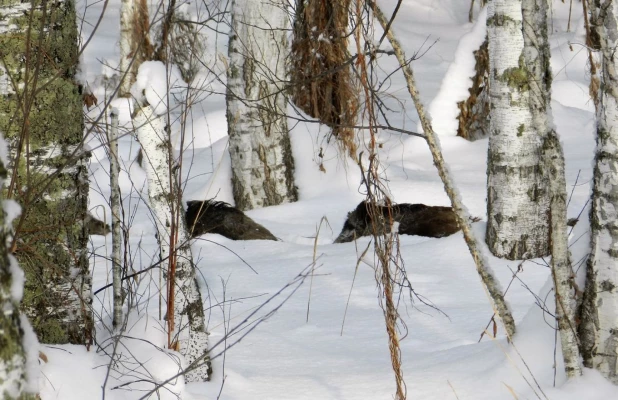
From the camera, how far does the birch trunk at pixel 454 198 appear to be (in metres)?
2.48

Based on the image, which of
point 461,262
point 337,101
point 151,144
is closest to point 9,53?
point 151,144

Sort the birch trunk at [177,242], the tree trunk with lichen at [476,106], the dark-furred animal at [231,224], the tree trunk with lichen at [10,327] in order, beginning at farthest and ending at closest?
the tree trunk with lichen at [476,106] → the dark-furred animal at [231,224] → the birch trunk at [177,242] → the tree trunk with lichen at [10,327]

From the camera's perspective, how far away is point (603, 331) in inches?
96.3

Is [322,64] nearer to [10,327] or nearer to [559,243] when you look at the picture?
[559,243]

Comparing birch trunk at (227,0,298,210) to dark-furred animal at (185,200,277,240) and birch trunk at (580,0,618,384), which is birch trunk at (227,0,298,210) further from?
birch trunk at (580,0,618,384)

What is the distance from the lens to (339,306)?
3.85 meters

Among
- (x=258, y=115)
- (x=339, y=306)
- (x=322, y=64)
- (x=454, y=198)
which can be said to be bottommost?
(x=339, y=306)

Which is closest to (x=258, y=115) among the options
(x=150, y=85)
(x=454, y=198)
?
(x=150, y=85)

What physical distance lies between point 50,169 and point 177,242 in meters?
0.65

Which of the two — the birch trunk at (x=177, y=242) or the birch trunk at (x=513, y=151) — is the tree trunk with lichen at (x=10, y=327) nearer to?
the birch trunk at (x=177, y=242)

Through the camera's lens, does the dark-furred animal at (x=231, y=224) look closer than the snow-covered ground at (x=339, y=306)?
No

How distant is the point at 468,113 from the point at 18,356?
6.84 meters

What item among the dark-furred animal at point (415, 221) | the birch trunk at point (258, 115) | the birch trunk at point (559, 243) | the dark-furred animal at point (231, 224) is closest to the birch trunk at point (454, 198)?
the birch trunk at point (559, 243)

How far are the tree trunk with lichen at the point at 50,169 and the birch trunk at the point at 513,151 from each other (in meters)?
2.52
